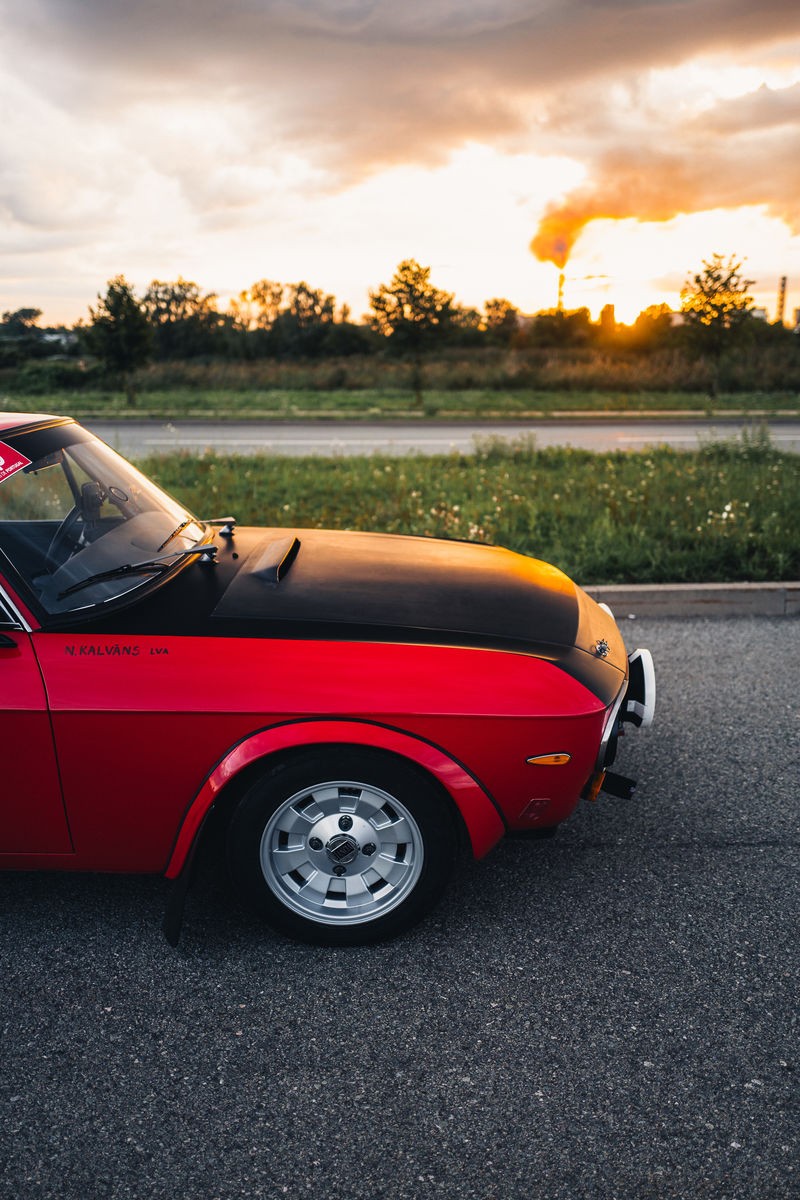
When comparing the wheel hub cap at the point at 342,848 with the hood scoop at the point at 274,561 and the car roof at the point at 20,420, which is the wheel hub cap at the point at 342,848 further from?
the car roof at the point at 20,420

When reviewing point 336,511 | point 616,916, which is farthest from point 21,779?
point 336,511

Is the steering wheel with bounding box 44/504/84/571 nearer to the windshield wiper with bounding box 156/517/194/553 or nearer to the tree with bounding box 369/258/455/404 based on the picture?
the windshield wiper with bounding box 156/517/194/553

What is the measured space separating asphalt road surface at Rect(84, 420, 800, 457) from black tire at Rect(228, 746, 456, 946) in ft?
34.9

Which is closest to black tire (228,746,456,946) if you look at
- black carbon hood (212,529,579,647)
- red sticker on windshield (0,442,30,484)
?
black carbon hood (212,529,579,647)

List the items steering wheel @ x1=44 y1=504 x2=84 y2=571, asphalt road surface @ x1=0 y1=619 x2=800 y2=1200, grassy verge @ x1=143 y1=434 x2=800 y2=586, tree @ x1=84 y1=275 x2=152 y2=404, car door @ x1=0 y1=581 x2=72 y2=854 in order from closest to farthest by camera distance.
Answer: asphalt road surface @ x1=0 y1=619 x2=800 y2=1200
car door @ x1=0 y1=581 x2=72 y2=854
steering wheel @ x1=44 y1=504 x2=84 y2=571
grassy verge @ x1=143 y1=434 x2=800 y2=586
tree @ x1=84 y1=275 x2=152 y2=404

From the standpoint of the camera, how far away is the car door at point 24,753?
2490 millimetres

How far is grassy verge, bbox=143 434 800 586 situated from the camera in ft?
22.6

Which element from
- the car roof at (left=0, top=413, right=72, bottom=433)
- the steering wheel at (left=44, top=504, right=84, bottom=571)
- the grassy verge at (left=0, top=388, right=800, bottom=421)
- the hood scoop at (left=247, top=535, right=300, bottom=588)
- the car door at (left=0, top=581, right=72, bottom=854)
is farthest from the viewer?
the grassy verge at (left=0, top=388, right=800, bottom=421)

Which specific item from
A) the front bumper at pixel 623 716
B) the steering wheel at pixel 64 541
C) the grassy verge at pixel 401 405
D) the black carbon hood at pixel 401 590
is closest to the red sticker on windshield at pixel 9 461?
the steering wheel at pixel 64 541

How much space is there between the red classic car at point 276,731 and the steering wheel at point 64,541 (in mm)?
10

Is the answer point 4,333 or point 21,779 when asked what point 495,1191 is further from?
point 4,333

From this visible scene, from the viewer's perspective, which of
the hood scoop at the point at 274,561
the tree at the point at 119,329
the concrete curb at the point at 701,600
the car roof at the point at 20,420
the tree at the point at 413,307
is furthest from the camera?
the tree at the point at 119,329

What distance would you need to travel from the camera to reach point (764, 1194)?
193cm

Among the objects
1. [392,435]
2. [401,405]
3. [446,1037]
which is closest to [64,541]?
[446,1037]
